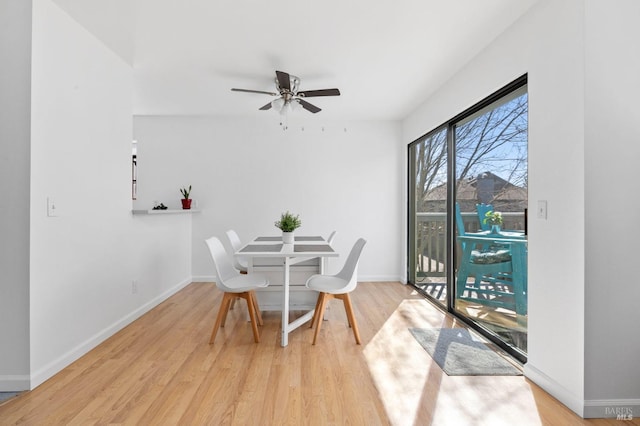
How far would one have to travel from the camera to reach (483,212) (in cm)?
310

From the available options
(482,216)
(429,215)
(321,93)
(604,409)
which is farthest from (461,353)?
(321,93)

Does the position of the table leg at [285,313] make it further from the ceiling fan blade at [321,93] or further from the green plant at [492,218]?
the green plant at [492,218]

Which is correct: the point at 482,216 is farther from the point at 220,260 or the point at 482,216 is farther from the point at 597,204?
the point at 220,260

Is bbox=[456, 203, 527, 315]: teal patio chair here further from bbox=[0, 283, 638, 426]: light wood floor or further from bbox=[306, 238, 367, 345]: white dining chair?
bbox=[306, 238, 367, 345]: white dining chair

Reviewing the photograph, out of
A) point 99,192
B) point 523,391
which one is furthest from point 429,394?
point 99,192

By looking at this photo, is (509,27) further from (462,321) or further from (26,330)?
(26,330)

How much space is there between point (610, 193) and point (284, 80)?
2.42 m

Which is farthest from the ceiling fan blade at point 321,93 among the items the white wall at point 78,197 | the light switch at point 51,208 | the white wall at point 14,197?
the light switch at point 51,208

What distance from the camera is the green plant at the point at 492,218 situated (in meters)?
2.88

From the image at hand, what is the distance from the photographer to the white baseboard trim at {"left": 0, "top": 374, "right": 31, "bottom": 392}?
218 centimetres

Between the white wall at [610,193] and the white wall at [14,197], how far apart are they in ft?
11.0

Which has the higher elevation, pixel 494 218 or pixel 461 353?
pixel 494 218

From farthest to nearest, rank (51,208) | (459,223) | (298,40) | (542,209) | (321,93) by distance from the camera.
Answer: (459,223) → (321,93) → (298,40) → (51,208) → (542,209)

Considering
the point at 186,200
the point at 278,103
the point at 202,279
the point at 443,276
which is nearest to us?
the point at 278,103
